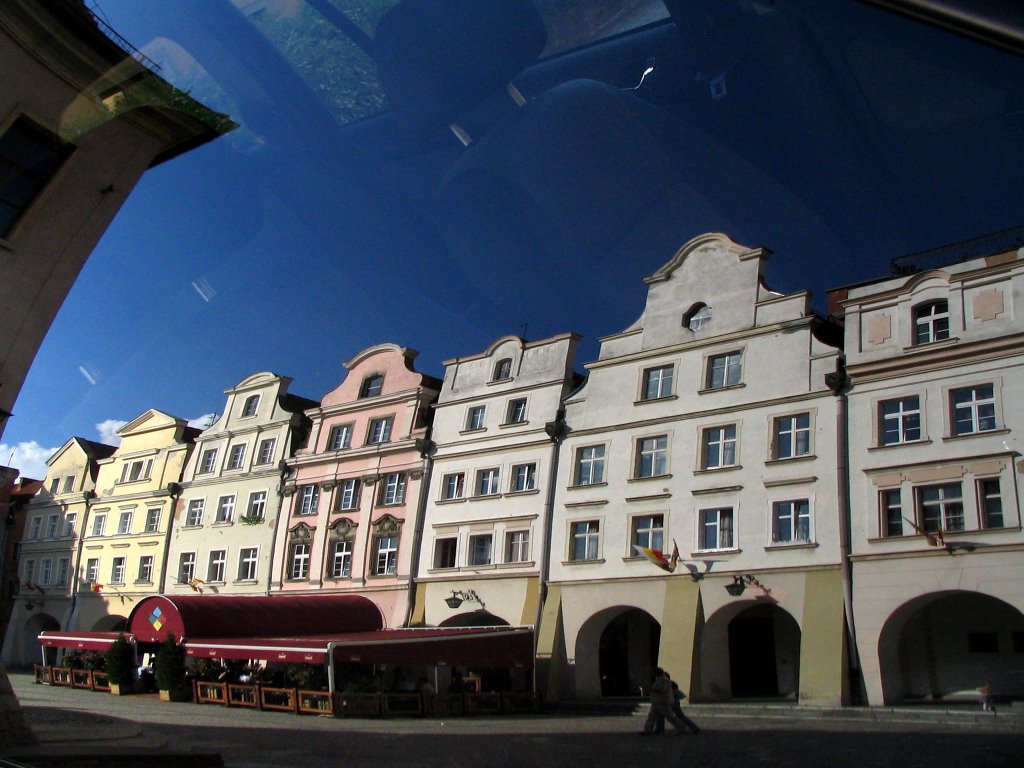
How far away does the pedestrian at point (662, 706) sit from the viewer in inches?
730

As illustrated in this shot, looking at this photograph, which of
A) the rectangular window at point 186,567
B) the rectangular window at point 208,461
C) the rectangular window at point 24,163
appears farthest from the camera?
the rectangular window at point 208,461

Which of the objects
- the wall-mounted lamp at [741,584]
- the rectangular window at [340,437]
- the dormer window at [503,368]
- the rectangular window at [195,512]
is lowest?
the wall-mounted lamp at [741,584]

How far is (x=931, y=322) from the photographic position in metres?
25.0

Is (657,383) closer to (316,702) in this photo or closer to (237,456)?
(316,702)

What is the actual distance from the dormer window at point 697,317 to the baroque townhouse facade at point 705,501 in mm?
46

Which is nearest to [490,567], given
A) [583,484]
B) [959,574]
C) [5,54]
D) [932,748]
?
[583,484]

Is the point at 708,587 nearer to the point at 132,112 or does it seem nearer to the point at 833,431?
the point at 833,431

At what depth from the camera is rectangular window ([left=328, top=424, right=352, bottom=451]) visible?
39.0 m

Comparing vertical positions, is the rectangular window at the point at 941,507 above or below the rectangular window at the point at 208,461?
below

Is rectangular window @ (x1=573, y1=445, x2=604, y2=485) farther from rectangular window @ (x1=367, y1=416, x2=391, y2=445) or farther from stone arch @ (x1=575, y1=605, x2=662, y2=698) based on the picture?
rectangular window @ (x1=367, y1=416, x2=391, y2=445)

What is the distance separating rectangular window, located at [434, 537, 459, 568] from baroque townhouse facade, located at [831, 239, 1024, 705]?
47.3 feet

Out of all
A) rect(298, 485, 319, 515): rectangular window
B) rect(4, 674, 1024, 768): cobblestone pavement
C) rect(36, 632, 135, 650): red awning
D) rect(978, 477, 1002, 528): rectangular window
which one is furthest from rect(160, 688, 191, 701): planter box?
rect(978, 477, 1002, 528): rectangular window

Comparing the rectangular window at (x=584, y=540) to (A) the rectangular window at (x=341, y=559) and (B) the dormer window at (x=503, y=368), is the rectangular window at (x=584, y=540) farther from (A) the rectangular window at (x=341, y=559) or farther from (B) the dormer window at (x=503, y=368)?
(A) the rectangular window at (x=341, y=559)

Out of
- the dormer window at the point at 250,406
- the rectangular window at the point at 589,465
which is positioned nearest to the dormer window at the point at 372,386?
the dormer window at the point at 250,406
